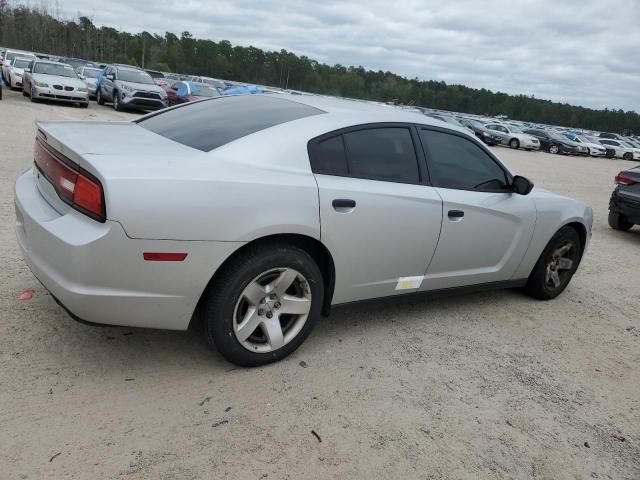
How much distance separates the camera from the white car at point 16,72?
2233 centimetres

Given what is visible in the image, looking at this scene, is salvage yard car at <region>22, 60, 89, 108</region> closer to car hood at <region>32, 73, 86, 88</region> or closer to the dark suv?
car hood at <region>32, 73, 86, 88</region>

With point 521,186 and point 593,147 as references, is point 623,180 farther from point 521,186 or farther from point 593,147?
point 593,147

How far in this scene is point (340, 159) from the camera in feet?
10.7

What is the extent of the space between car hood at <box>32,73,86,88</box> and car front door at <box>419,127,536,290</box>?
60.1ft

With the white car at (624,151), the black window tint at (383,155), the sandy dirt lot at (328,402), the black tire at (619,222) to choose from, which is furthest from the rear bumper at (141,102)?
the white car at (624,151)

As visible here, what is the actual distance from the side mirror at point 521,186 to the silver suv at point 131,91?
722 inches

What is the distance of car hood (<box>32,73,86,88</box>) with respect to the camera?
18484mm

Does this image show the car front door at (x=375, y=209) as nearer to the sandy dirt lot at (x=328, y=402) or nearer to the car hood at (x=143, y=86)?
the sandy dirt lot at (x=328, y=402)

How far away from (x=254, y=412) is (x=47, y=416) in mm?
Result: 966

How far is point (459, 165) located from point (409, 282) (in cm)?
98

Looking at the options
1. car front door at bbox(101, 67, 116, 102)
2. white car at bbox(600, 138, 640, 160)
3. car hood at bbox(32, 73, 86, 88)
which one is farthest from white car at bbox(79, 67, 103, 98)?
white car at bbox(600, 138, 640, 160)

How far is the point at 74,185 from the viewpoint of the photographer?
2652 millimetres

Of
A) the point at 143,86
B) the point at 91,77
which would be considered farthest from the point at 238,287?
the point at 91,77

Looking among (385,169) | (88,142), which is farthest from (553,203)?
(88,142)
